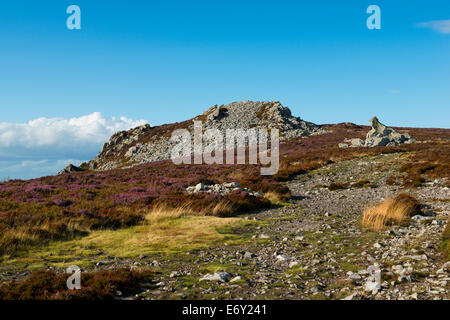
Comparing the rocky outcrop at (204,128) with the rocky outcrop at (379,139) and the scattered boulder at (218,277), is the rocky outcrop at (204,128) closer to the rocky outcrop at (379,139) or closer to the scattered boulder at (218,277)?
the rocky outcrop at (379,139)

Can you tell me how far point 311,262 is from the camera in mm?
10086

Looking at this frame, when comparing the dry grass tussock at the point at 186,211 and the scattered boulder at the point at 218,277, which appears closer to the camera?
the scattered boulder at the point at 218,277

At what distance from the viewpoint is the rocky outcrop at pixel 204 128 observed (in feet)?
272

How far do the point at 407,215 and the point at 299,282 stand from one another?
929 cm

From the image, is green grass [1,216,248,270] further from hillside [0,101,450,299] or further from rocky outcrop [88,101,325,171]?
rocky outcrop [88,101,325,171]

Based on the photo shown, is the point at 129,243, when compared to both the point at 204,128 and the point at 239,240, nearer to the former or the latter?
the point at 239,240

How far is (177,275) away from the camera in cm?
938

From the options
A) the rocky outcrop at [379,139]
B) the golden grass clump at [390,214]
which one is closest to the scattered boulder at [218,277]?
the golden grass clump at [390,214]

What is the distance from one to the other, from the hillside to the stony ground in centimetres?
4

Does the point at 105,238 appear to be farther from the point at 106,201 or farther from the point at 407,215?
the point at 407,215

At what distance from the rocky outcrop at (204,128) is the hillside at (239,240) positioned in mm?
51582

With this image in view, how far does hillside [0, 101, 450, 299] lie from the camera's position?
315 inches

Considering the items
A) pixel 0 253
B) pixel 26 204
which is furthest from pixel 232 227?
pixel 26 204
